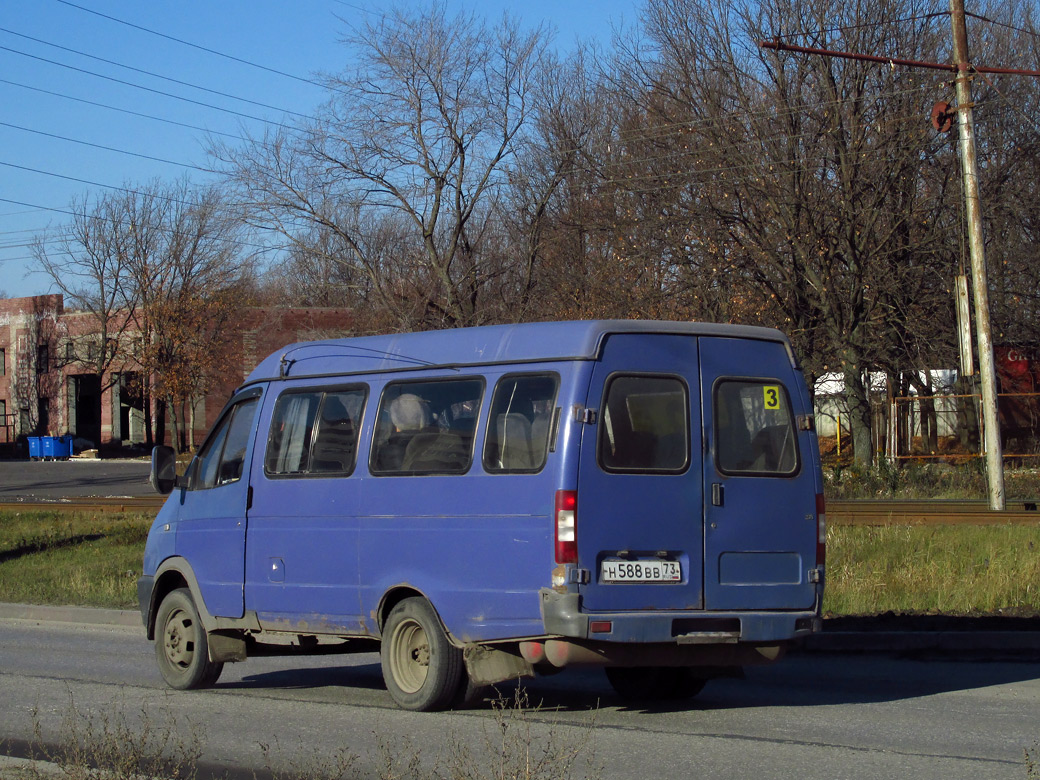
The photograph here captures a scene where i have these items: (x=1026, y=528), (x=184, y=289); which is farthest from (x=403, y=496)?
(x=184, y=289)

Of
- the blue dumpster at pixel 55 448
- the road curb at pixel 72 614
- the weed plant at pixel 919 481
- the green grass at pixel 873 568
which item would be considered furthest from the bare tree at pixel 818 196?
the blue dumpster at pixel 55 448

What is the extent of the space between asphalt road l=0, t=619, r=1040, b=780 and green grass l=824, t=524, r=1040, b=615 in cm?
181

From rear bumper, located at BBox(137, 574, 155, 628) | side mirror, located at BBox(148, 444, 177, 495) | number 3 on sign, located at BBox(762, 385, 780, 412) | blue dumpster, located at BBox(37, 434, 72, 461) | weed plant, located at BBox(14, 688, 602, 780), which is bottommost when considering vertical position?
weed plant, located at BBox(14, 688, 602, 780)

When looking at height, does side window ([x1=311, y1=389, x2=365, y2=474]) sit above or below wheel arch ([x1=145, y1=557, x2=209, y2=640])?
above

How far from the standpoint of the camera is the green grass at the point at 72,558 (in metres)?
15.0

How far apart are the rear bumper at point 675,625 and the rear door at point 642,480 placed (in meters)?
0.07

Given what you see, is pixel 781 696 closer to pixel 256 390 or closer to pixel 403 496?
pixel 403 496

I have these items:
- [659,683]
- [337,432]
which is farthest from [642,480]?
[337,432]

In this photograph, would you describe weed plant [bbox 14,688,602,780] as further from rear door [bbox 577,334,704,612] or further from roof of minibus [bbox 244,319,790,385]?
roof of minibus [bbox 244,319,790,385]

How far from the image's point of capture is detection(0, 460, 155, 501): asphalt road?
33.6 metres

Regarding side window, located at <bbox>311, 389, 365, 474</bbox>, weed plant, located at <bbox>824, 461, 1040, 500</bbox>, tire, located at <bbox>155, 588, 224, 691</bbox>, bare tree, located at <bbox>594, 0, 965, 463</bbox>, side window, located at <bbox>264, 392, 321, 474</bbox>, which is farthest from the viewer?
bare tree, located at <bbox>594, 0, 965, 463</bbox>

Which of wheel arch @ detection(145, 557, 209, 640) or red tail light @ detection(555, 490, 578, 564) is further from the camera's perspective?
wheel arch @ detection(145, 557, 209, 640)

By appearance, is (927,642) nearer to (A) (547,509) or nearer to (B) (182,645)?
(A) (547,509)

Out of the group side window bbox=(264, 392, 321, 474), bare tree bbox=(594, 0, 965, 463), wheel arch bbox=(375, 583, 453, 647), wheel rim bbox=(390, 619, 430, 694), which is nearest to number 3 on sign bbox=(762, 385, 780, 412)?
wheel arch bbox=(375, 583, 453, 647)
